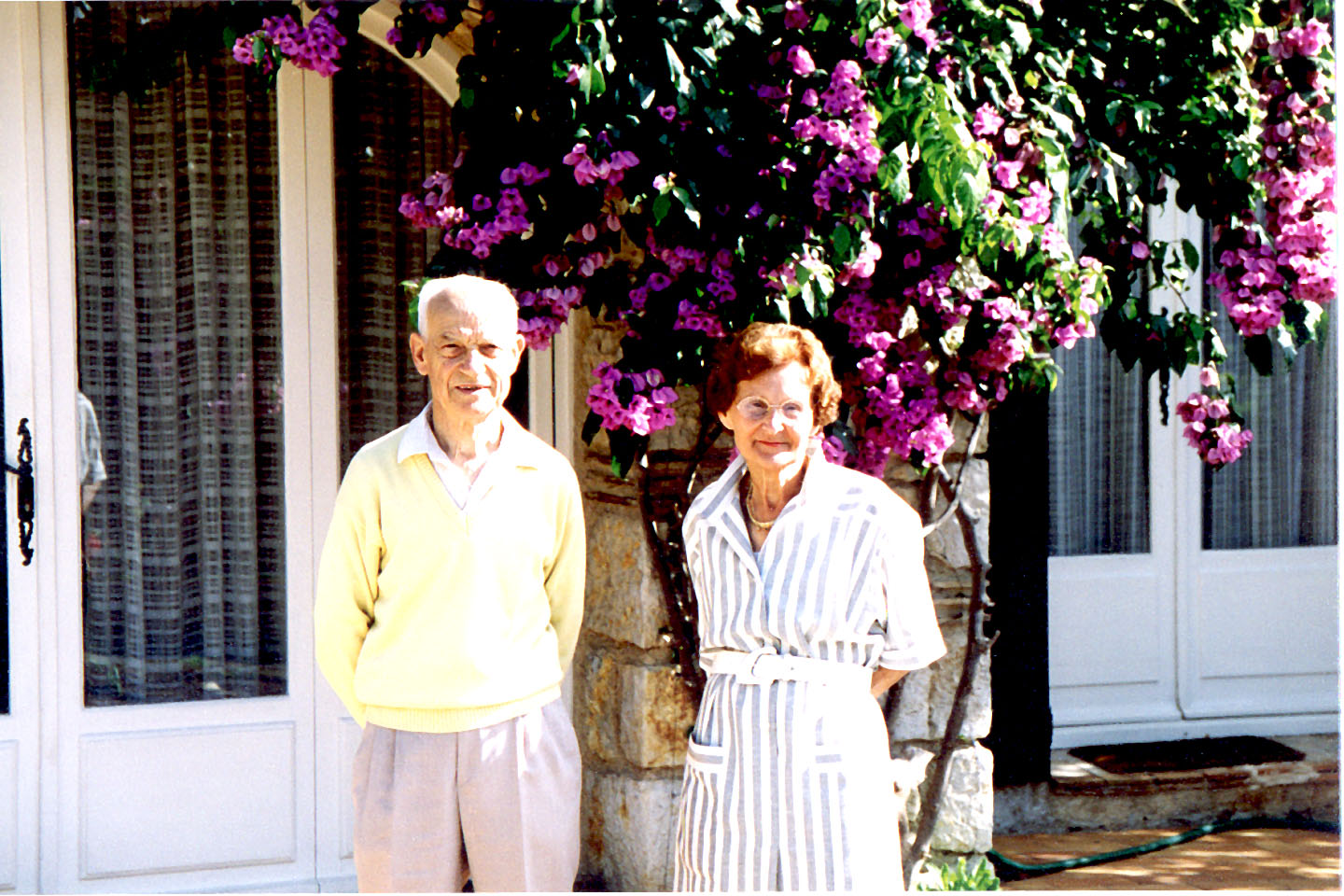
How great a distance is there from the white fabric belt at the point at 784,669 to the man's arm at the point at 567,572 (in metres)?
0.35

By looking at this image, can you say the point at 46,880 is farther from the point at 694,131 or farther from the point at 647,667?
the point at 694,131

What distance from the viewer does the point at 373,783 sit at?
8.54ft

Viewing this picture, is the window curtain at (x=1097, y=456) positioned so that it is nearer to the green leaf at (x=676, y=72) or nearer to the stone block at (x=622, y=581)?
the stone block at (x=622, y=581)

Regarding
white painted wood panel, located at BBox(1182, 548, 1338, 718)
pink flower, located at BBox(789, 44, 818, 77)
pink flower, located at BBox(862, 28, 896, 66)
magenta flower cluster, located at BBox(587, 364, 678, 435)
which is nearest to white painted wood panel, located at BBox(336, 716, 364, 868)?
magenta flower cluster, located at BBox(587, 364, 678, 435)

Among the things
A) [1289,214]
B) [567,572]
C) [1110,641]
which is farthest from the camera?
[1110,641]

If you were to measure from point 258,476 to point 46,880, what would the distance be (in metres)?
1.14

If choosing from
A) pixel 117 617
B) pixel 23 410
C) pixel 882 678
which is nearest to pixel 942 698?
pixel 882 678

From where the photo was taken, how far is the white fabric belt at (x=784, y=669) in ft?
8.25

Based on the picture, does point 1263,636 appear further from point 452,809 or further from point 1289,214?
point 452,809

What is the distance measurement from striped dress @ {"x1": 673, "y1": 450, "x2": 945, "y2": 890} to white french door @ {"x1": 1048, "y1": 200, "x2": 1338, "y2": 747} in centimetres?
289

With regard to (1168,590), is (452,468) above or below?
above

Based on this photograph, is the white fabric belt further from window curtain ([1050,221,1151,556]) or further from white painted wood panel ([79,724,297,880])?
window curtain ([1050,221,1151,556])

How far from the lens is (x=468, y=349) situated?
2535 mm

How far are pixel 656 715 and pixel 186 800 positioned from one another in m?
1.23
